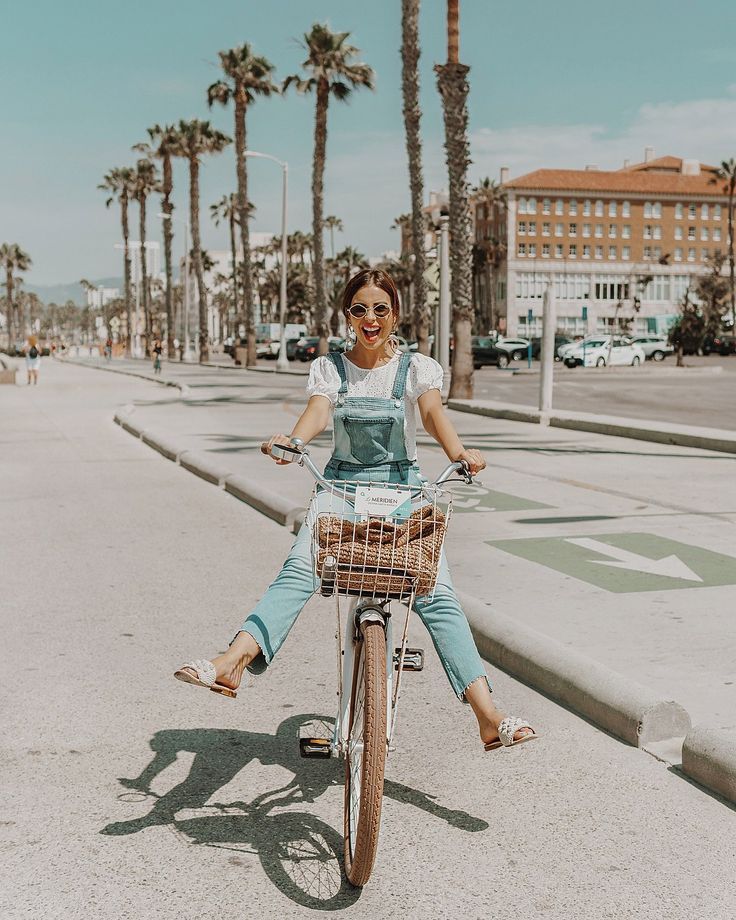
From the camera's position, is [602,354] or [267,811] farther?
[602,354]

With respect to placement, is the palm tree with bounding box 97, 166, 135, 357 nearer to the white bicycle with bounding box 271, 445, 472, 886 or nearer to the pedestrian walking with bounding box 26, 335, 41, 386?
the pedestrian walking with bounding box 26, 335, 41, 386

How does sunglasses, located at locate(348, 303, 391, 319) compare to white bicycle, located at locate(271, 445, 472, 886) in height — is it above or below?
above

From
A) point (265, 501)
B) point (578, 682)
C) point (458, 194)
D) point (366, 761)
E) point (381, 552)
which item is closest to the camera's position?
point (366, 761)

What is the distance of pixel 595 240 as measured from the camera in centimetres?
13500

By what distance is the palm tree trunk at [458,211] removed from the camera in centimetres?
2623

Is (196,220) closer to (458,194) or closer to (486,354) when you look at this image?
(486,354)

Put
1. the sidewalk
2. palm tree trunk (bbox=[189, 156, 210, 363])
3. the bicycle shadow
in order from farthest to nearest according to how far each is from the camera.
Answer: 1. palm tree trunk (bbox=[189, 156, 210, 363])
2. the sidewalk
3. the bicycle shadow

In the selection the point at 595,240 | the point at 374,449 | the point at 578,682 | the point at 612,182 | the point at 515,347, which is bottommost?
the point at 578,682

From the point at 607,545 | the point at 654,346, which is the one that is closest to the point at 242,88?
the point at 654,346

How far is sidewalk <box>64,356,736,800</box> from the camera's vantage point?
18.4 ft

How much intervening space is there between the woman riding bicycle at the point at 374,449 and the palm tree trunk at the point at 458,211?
74.2 feet

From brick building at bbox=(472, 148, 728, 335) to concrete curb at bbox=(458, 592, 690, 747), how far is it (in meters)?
123

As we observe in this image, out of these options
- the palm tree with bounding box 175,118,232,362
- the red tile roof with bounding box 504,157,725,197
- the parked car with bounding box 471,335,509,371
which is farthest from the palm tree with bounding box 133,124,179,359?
the red tile roof with bounding box 504,157,725,197

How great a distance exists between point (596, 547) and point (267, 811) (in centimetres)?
523
